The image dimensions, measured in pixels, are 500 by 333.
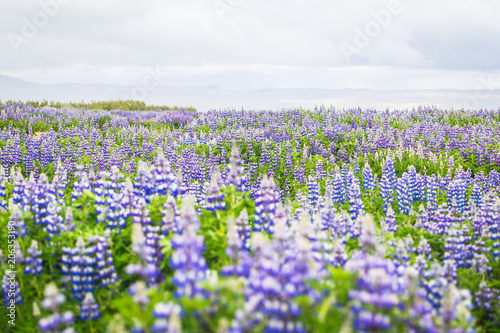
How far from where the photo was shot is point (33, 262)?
19.7 feet

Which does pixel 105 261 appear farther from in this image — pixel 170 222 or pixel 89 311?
pixel 170 222

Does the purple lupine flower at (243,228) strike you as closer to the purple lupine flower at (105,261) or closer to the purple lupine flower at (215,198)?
the purple lupine flower at (215,198)

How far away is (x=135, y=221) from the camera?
20.3 feet

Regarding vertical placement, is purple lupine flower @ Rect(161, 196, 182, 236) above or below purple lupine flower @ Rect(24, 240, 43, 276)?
above

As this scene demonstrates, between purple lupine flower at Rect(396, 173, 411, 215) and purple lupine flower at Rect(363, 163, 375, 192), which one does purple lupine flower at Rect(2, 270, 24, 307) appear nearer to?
purple lupine flower at Rect(396, 173, 411, 215)

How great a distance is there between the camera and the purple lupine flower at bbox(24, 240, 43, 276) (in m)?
5.95

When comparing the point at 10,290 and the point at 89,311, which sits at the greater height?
the point at 10,290

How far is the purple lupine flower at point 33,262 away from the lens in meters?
5.95

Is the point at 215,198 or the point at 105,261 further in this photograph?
the point at 215,198

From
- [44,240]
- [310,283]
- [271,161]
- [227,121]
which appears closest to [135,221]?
[44,240]

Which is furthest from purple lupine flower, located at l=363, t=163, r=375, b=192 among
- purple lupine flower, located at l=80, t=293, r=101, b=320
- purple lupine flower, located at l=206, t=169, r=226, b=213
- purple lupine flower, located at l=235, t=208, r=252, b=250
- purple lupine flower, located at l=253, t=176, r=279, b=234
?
purple lupine flower, located at l=80, t=293, r=101, b=320

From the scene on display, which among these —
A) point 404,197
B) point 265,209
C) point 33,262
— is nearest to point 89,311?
point 33,262

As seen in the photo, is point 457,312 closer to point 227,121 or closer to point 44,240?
point 44,240

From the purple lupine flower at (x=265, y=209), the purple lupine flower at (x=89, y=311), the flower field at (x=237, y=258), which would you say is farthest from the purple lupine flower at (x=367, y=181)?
the purple lupine flower at (x=89, y=311)
